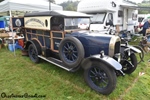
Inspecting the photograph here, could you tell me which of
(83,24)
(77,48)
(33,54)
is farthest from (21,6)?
(77,48)

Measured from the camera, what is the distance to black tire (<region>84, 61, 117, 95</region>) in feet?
8.52

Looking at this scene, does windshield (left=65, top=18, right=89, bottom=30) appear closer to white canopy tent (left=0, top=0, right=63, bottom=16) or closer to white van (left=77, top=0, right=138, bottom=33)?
white van (left=77, top=0, right=138, bottom=33)

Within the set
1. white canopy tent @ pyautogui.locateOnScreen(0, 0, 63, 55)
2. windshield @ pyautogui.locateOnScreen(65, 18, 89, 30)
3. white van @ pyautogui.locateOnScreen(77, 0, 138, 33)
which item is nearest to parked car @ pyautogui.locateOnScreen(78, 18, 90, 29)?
windshield @ pyautogui.locateOnScreen(65, 18, 89, 30)

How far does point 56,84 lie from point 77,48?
1.01m

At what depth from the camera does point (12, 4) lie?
21.2 ft

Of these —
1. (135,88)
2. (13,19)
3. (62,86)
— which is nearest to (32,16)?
(13,19)

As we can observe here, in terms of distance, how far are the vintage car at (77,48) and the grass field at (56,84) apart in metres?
0.25

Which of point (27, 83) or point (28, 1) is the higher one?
point (28, 1)

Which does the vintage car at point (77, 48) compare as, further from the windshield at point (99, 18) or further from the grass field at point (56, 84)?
the windshield at point (99, 18)

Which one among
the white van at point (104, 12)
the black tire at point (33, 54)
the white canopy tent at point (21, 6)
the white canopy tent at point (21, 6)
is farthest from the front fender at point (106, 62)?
the white canopy tent at point (21, 6)

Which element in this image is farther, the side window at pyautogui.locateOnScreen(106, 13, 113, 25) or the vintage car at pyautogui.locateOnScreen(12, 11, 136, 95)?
the side window at pyautogui.locateOnScreen(106, 13, 113, 25)

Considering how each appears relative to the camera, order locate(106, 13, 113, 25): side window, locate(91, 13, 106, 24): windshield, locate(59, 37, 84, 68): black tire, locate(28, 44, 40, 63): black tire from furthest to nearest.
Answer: locate(106, 13, 113, 25): side window → locate(91, 13, 106, 24): windshield → locate(28, 44, 40, 63): black tire → locate(59, 37, 84, 68): black tire

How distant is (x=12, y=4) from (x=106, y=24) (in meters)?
4.97

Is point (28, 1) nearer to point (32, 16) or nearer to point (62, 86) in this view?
point (32, 16)
